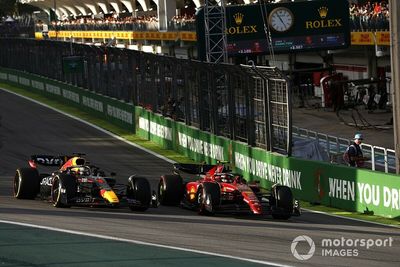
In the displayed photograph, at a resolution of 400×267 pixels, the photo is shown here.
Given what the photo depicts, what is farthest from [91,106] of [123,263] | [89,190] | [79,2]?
[79,2]

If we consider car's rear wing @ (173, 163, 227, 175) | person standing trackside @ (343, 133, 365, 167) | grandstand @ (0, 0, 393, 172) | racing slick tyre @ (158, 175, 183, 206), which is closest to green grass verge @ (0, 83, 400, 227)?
person standing trackside @ (343, 133, 365, 167)

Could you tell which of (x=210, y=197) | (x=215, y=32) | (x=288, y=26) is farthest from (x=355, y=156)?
(x=288, y=26)

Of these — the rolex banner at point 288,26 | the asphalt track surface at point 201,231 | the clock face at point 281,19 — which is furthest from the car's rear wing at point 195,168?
the clock face at point 281,19

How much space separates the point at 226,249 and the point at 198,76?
17.8 metres

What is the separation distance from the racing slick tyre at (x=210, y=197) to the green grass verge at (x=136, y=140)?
3.23 meters

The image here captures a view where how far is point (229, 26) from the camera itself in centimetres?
4047

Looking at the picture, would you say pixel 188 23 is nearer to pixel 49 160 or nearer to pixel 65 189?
pixel 49 160

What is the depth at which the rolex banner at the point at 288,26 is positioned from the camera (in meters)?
40.7

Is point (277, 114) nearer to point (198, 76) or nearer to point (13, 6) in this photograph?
A: point (198, 76)

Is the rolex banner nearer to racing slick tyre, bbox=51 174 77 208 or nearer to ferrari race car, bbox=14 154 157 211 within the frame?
ferrari race car, bbox=14 154 157 211

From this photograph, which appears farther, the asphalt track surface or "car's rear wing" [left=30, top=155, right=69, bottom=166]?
"car's rear wing" [left=30, top=155, right=69, bottom=166]

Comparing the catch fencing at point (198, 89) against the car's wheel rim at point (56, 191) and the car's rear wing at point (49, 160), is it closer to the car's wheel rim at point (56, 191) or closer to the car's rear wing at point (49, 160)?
the car's rear wing at point (49, 160)

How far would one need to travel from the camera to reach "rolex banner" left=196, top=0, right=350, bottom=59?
40.7 m

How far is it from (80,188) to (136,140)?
1955 centimetres
